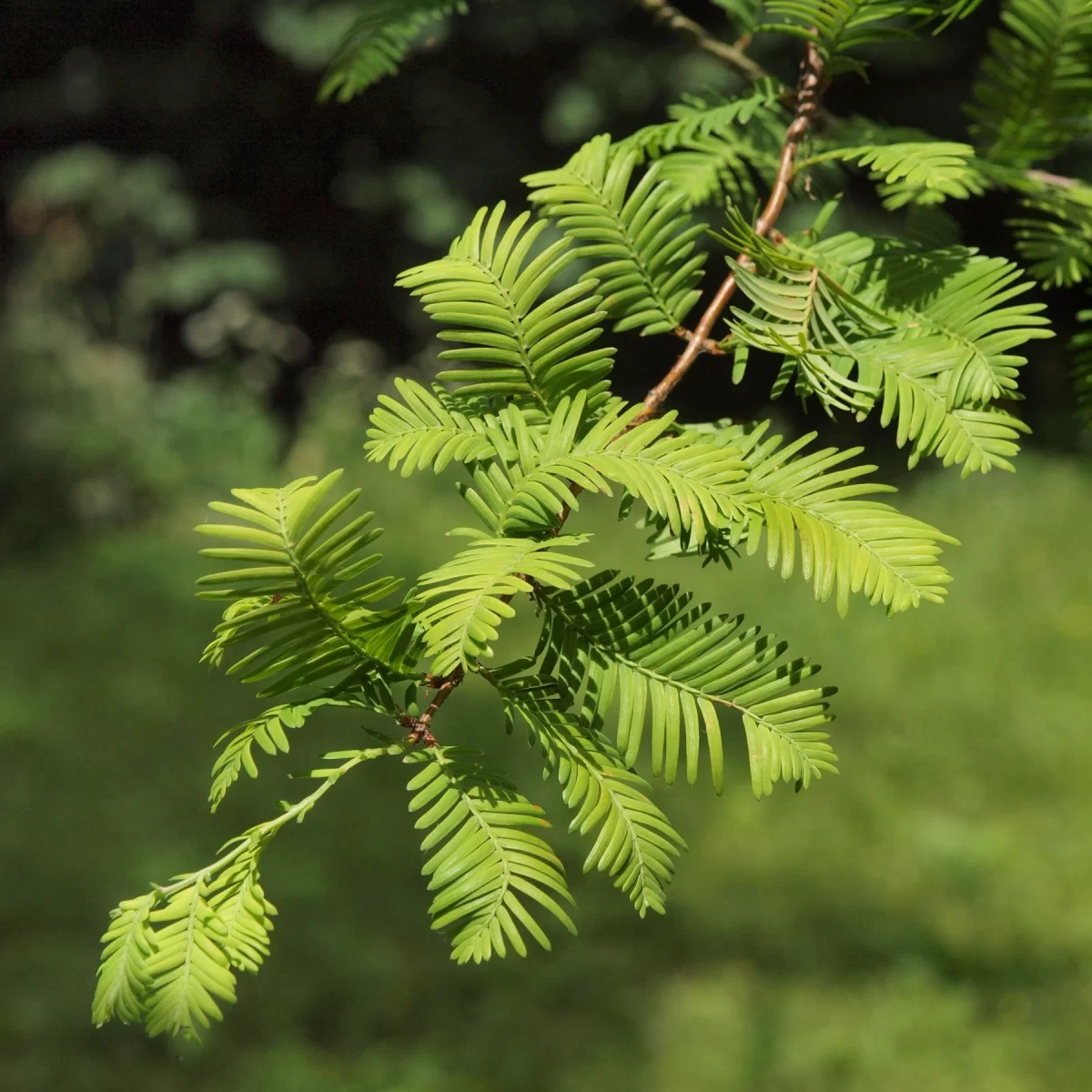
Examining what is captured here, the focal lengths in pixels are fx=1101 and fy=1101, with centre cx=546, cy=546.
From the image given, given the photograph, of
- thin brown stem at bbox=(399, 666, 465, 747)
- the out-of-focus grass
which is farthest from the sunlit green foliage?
the out-of-focus grass

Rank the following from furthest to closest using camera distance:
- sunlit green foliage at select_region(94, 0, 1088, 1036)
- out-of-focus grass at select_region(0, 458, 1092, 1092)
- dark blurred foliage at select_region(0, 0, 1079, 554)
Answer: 1. dark blurred foliage at select_region(0, 0, 1079, 554)
2. out-of-focus grass at select_region(0, 458, 1092, 1092)
3. sunlit green foliage at select_region(94, 0, 1088, 1036)

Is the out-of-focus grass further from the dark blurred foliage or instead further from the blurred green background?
the dark blurred foliage

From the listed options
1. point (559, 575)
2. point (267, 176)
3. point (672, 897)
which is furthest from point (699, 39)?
point (267, 176)

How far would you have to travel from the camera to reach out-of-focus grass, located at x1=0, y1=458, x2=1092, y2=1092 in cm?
177

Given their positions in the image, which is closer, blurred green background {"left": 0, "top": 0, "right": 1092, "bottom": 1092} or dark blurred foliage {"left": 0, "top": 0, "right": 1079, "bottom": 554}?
blurred green background {"left": 0, "top": 0, "right": 1092, "bottom": 1092}

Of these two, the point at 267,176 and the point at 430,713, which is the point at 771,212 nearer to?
the point at 430,713

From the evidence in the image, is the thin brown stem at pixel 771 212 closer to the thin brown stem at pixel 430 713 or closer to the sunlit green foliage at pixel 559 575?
the sunlit green foliage at pixel 559 575

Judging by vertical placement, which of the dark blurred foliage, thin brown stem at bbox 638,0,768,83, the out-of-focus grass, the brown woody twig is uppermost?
the dark blurred foliage

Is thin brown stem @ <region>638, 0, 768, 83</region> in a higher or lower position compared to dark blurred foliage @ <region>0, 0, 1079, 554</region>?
lower

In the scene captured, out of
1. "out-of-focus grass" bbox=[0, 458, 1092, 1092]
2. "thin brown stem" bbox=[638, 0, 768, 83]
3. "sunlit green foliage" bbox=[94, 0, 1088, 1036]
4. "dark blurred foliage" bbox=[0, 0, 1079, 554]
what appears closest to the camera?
"sunlit green foliage" bbox=[94, 0, 1088, 1036]

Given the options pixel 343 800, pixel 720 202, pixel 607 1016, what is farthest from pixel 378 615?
pixel 343 800

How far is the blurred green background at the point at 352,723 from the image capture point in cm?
182

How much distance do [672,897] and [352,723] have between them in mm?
908

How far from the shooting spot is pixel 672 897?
83.3 inches
